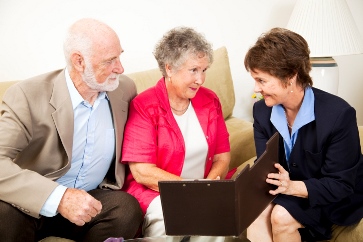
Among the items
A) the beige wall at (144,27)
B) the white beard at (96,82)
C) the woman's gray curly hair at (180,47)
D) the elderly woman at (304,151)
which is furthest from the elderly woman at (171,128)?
the beige wall at (144,27)

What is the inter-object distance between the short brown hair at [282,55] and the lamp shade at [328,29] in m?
0.74

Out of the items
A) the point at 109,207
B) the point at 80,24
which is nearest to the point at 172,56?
the point at 80,24

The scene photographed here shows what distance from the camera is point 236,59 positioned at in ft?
9.32

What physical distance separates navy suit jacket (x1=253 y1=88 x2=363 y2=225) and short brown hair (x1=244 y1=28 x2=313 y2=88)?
150mm

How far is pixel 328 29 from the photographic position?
2.39m

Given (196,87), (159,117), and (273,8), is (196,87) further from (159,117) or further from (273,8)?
(273,8)

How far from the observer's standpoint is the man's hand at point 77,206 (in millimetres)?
1554

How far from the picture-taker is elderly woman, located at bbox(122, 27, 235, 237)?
6.12 ft

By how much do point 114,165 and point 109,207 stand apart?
22 centimetres

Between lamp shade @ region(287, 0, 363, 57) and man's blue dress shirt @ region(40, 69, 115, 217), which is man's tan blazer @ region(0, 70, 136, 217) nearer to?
man's blue dress shirt @ region(40, 69, 115, 217)

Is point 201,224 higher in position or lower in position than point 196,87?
lower

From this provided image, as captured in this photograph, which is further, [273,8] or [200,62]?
[273,8]

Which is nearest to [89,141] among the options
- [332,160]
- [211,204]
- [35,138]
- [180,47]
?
[35,138]

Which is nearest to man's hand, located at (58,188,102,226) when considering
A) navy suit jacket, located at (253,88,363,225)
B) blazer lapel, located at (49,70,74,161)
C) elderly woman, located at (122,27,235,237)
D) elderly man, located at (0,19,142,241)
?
elderly man, located at (0,19,142,241)
